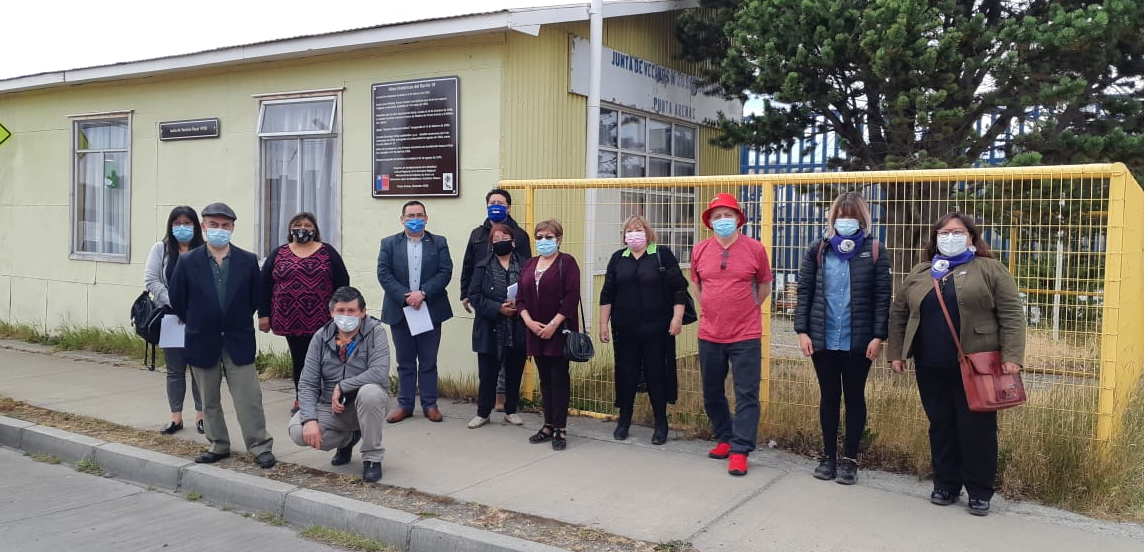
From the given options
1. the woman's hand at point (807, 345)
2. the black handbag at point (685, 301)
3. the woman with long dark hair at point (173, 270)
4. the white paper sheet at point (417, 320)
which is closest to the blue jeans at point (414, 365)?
the white paper sheet at point (417, 320)

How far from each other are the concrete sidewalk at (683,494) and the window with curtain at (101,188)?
15.8ft

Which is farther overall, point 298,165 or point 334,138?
point 298,165

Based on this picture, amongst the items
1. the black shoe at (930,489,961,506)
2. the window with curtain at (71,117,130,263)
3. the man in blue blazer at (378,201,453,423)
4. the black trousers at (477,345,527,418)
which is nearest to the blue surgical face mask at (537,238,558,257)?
the black trousers at (477,345,527,418)

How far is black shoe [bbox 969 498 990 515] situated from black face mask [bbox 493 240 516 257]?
371 cm

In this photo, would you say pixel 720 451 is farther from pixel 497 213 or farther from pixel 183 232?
pixel 183 232

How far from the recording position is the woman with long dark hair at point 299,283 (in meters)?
6.95

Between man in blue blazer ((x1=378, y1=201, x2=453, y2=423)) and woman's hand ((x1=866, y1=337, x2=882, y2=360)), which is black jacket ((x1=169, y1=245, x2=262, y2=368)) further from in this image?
woman's hand ((x1=866, y1=337, x2=882, y2=360))

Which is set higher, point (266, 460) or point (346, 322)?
point (346, 322)

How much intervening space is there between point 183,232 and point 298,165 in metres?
3.38

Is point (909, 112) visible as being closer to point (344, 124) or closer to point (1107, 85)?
point (1107, 85)

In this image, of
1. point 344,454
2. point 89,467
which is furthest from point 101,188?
point 344,454

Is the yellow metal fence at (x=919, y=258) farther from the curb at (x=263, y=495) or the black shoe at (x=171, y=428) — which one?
the black shoe at (x=171, y=428)

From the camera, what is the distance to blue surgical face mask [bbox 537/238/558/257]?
676cm

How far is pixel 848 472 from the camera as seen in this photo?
19.2ft
